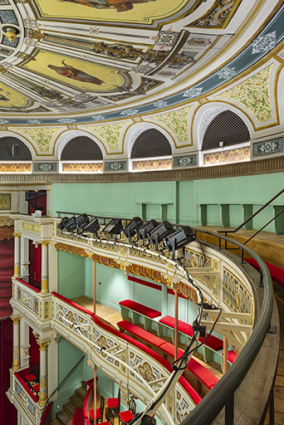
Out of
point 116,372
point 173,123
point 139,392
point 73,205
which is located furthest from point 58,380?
point 173,123

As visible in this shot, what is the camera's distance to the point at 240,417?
1.06m

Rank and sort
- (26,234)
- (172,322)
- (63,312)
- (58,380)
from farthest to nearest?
(26,234) → (58,380) → (63,312) → (172,322)

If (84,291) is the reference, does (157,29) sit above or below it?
above

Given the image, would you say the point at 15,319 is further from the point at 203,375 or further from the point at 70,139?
the point at 203,375

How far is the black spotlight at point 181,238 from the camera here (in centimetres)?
457

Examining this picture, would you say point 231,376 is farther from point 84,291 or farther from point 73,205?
point 84,291

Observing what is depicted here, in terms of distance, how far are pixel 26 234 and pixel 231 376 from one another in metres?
11.5

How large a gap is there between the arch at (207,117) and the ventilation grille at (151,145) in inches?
46.0

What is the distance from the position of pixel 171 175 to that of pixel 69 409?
29.3 ft

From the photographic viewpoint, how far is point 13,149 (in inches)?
417

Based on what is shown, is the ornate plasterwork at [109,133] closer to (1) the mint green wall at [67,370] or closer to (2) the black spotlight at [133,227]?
(2) the black spotlight at [133,227]

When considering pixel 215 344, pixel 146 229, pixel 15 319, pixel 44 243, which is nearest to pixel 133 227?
pixel 146 229

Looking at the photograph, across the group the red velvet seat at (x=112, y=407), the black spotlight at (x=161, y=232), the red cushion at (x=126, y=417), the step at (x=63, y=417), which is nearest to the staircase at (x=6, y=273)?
the step at (x=63, y=417)

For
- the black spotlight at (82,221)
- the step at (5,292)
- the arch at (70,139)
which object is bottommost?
the step at (5,292)
